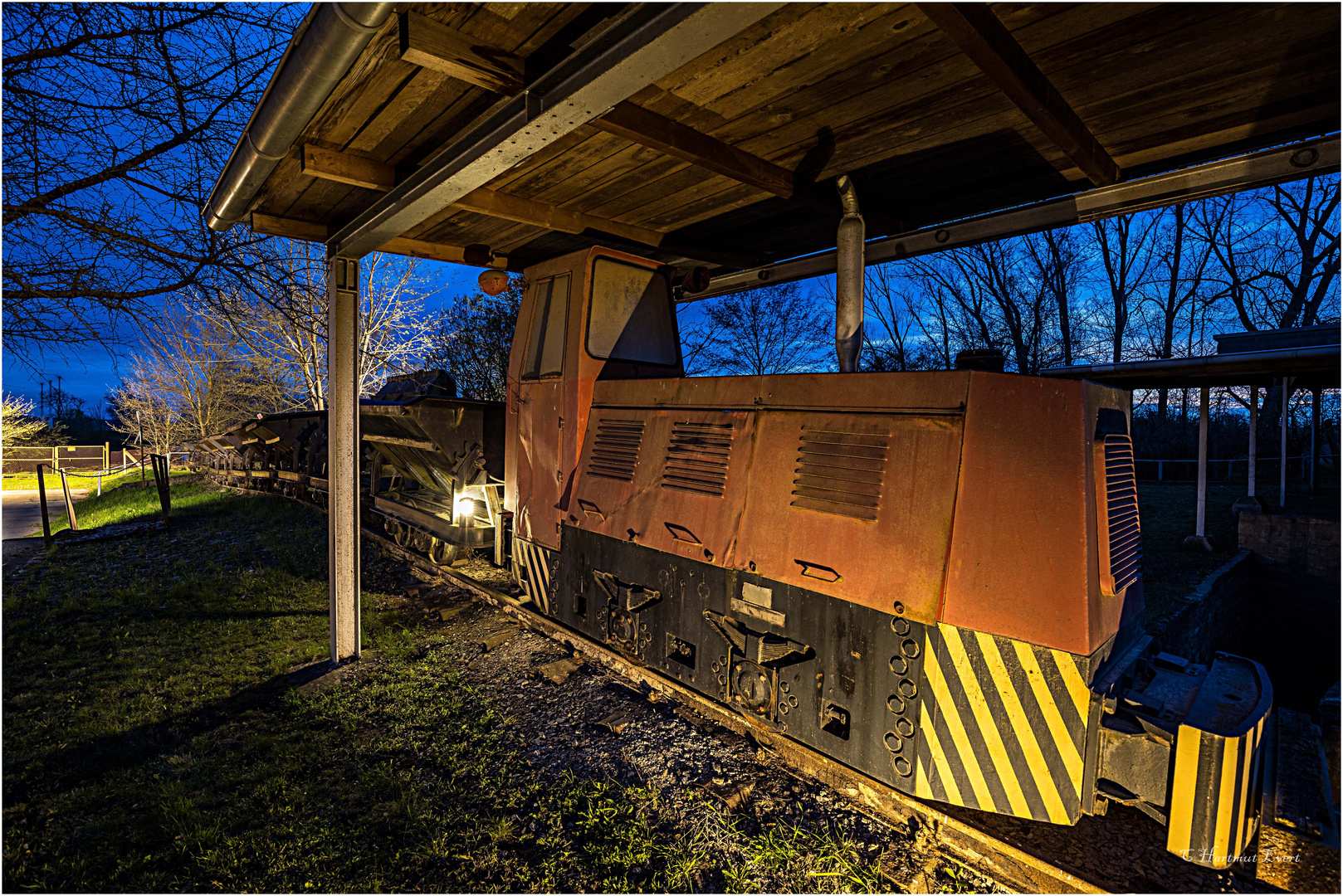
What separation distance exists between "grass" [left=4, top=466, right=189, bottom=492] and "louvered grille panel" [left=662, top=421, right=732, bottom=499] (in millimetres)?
23611

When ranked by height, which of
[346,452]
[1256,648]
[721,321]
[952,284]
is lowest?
[1256,648]

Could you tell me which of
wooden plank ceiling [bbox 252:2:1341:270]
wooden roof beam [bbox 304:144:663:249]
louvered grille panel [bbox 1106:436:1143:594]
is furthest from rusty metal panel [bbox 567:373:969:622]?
wooden roof beam [bbox 304:144:663:249]

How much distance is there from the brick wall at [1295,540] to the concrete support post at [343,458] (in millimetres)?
11313

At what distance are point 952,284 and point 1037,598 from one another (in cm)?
2304

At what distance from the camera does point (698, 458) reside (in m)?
3.42

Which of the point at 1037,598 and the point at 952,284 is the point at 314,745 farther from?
the point at 952,284

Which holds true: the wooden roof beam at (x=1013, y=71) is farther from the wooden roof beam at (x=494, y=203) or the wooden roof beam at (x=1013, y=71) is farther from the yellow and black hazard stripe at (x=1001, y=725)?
the wooden roof beam at (x=494, y=203)

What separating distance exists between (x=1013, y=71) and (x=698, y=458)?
2362 millimetres

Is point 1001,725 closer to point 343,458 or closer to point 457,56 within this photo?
point 457,56

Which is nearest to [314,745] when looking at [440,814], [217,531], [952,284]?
[440,814]

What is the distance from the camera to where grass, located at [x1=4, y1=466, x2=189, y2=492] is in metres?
20.9

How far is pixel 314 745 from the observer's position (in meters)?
3.38

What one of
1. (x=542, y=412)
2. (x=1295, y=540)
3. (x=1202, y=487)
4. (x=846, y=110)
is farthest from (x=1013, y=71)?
(x=1202, y=487)

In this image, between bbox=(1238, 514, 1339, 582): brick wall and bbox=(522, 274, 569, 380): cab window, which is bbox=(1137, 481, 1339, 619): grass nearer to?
bbox=(1238, 514, 1339, 582): brick wall
